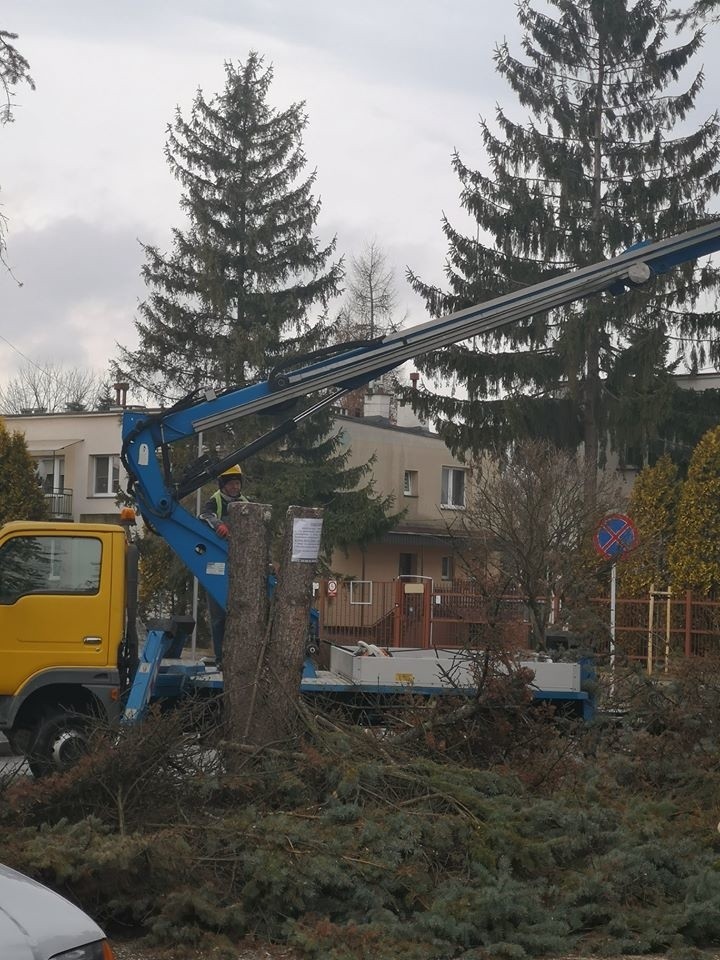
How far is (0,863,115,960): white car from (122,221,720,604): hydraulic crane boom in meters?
6.88

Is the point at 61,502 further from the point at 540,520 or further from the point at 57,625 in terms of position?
the point at 57,625

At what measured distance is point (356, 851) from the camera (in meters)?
6.74

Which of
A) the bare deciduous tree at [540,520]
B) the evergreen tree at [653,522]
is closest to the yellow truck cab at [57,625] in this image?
the bare deciduous tree at [540,520]

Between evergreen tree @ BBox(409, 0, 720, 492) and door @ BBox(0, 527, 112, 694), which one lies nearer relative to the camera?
door @ BBox(0, 527, 112, 694)

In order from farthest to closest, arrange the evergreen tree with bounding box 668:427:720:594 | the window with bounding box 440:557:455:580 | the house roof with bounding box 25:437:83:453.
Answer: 1. the house roof with bounding box 25:437:83:453
2. the window with bounding box 440:557:455:580
3. the evergreen tree with bounding box 668:427:720:594

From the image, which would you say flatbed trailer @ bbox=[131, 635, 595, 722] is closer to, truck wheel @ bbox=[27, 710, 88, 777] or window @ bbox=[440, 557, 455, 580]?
truck wheel @ bbox=[27, 710, 88, 777]

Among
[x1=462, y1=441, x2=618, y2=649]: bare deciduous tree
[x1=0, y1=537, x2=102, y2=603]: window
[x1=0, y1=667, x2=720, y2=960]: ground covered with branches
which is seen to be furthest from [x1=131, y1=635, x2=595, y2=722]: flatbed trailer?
[x1=462, y1=441, x2=618, y2=649]: bare deciduous tree

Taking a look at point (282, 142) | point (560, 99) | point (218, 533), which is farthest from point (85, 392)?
point (218, 533)

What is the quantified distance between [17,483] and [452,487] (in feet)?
59.8

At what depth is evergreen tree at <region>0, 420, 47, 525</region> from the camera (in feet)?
125

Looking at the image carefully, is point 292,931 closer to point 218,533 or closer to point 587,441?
point 218,533

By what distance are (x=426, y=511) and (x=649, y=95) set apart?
19.6 metres

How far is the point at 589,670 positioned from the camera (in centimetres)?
1138

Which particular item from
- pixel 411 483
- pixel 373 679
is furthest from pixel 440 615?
pixel 411 483
